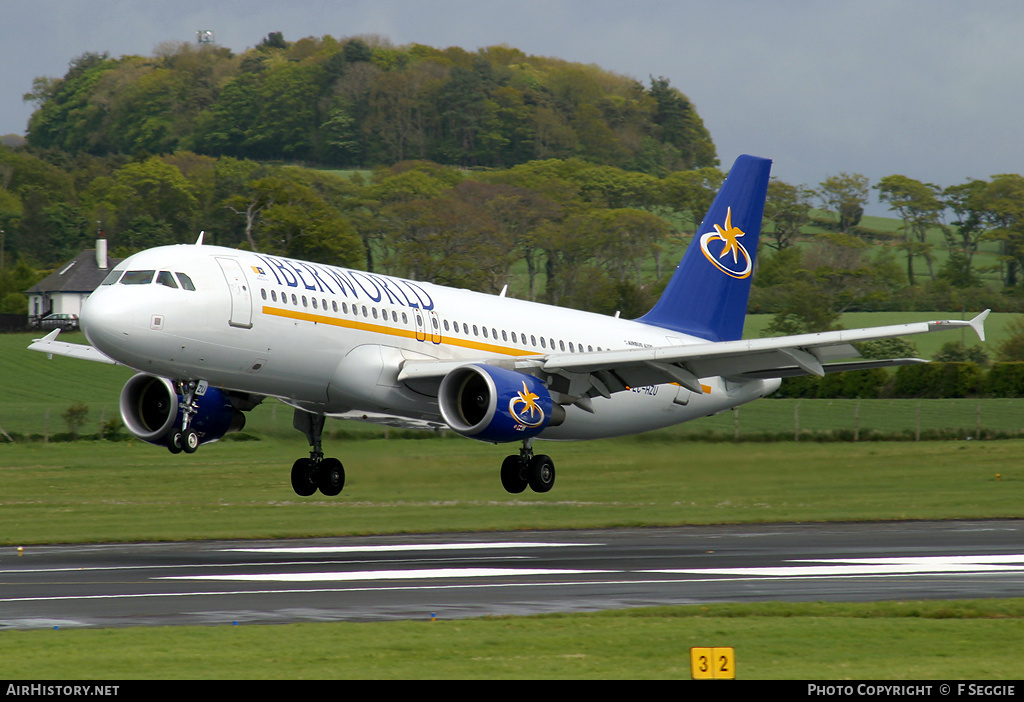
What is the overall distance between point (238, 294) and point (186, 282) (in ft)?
3.88

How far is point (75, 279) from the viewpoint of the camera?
127m

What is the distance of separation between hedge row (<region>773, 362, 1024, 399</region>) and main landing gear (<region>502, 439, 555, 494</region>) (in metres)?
45.6

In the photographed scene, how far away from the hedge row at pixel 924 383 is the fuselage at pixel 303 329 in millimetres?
43290

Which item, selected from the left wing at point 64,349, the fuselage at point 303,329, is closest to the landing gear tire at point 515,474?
the fuselage at point 303,329

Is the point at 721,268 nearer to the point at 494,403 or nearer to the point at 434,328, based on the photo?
the point at 434,328

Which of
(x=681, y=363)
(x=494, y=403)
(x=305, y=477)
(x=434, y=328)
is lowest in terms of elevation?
(x=305, y=477)

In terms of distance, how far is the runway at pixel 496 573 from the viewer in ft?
83.9

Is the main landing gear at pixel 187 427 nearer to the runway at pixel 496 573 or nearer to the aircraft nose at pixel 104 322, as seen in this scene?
the aircraft nose at pixel 104 322

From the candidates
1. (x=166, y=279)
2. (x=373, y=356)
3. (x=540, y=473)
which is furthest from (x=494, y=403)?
(x=166, y=279)

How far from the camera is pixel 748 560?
3384 cm

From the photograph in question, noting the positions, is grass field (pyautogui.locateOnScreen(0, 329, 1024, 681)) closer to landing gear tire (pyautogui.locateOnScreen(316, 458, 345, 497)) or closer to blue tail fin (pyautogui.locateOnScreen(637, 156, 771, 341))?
landing gear tire (pyautogui.locateOnScreen(316, 458, 345, 497))

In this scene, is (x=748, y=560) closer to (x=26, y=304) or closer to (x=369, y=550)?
(x=369, y=550)

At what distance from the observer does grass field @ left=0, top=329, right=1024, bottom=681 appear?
1950 cm

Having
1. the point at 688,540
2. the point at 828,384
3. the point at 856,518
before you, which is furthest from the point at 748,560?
the point at 828,384
